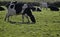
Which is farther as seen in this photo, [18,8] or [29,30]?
[18,8]

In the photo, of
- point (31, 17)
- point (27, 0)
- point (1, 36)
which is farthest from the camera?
point (27, 0)

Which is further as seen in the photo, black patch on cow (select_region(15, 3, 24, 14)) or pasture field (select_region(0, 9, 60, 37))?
black patch on cow (select_region(15, 3, 24, 14))

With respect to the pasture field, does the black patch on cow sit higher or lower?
higher

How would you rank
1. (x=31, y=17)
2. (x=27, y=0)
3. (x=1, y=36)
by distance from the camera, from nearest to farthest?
(x=1, y=36), (x=31, y=17), (x=27, y=0)

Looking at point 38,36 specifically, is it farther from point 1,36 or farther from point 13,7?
point 13,7

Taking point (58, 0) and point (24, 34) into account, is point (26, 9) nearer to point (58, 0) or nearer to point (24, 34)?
point (24, 34)

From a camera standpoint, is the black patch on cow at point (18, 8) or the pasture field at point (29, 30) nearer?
the pasture field at point (29, 30)

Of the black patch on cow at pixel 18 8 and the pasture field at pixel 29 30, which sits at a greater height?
the black patch on cow at pixel 18 8

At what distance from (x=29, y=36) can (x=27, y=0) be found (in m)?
24.1

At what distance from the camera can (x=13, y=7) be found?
13.1 metres

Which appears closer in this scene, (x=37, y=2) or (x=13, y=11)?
(x=13, y=11)

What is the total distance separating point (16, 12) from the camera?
13.2m

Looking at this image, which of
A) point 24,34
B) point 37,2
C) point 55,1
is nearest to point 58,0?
point 55,1

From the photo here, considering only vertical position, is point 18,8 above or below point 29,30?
above
